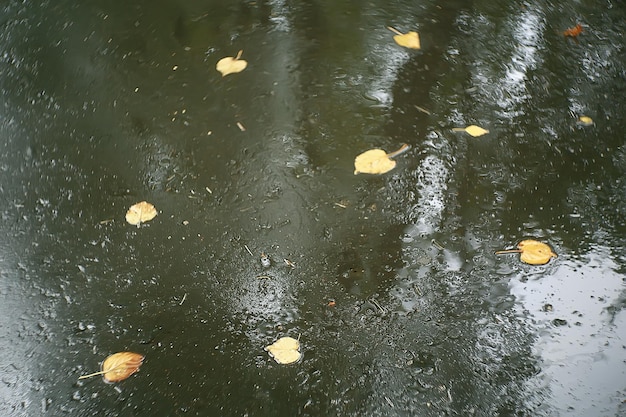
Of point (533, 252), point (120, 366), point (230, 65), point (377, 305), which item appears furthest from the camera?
point (230, 65)

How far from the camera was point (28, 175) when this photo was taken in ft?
10.1

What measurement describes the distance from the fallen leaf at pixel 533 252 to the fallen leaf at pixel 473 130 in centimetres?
74

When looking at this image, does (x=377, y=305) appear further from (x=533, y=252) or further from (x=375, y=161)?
(x=375, y=161)

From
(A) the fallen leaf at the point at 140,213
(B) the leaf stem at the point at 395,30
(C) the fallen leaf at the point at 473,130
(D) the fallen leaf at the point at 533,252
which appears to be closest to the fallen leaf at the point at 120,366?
(A) the fallen leaf at the point at 140,213

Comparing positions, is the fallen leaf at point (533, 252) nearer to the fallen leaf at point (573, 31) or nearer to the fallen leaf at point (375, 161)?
the fallen leaf at point (375, 161)

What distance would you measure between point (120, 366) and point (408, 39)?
8.59ft

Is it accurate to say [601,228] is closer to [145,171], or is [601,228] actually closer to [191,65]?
[145,171]

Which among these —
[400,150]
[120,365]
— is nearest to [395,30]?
[400,150]

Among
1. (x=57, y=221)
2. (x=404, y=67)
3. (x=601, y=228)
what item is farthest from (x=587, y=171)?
(x=57, y=221)

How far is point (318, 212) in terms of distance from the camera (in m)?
2.80

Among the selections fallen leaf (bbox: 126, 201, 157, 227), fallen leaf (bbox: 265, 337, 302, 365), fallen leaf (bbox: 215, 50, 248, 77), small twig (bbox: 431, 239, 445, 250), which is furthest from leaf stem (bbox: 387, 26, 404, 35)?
fallen leaf (bbox: 265, 337, 302, 365)

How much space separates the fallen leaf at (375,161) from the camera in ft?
9.77

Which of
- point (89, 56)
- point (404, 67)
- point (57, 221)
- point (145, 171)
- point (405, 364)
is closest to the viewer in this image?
point (405, 364)

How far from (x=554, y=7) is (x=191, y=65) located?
239cm
